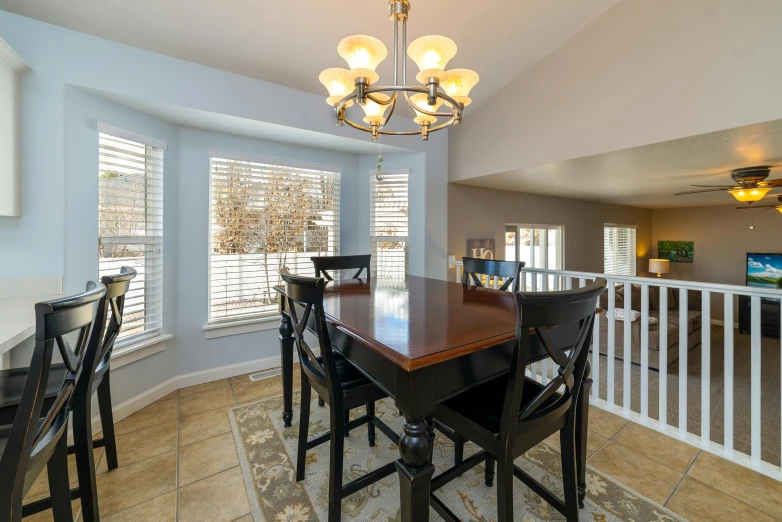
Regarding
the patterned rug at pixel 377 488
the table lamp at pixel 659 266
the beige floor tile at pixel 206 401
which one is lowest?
the patterned rug at pixel 377 488

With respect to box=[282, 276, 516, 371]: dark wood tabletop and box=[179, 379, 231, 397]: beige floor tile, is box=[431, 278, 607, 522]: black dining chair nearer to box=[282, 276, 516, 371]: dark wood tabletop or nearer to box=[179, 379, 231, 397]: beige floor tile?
box=[282, 276, 516, 371]: dark wood tabletop

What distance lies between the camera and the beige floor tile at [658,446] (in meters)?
1.89

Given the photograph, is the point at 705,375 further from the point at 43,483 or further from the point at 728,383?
the point at 43,483

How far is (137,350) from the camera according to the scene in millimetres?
2432

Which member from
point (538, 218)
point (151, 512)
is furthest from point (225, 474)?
point (538, 218)

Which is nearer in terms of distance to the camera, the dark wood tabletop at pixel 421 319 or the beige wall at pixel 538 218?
the dark wood tabletop at pixel 421 319

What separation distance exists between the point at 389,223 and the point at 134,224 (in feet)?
7.45

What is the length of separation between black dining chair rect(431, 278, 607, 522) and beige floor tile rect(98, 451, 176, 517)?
143cm

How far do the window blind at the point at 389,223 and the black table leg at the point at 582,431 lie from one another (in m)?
2.36

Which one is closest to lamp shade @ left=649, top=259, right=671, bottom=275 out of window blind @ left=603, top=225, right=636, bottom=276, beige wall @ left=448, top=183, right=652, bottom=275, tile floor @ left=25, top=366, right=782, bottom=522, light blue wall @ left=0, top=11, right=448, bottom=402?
window blind @ left=603, top=225, right=636, bottom=276

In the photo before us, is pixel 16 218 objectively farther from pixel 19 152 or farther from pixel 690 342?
pixel 690 342

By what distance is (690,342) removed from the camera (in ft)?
14.7

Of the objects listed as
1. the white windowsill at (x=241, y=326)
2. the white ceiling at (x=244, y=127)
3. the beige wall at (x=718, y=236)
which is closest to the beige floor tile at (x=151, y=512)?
the white windowsill at (x=241, y=326)

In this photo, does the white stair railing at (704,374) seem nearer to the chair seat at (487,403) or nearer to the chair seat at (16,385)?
the chair seat at (487,403)
